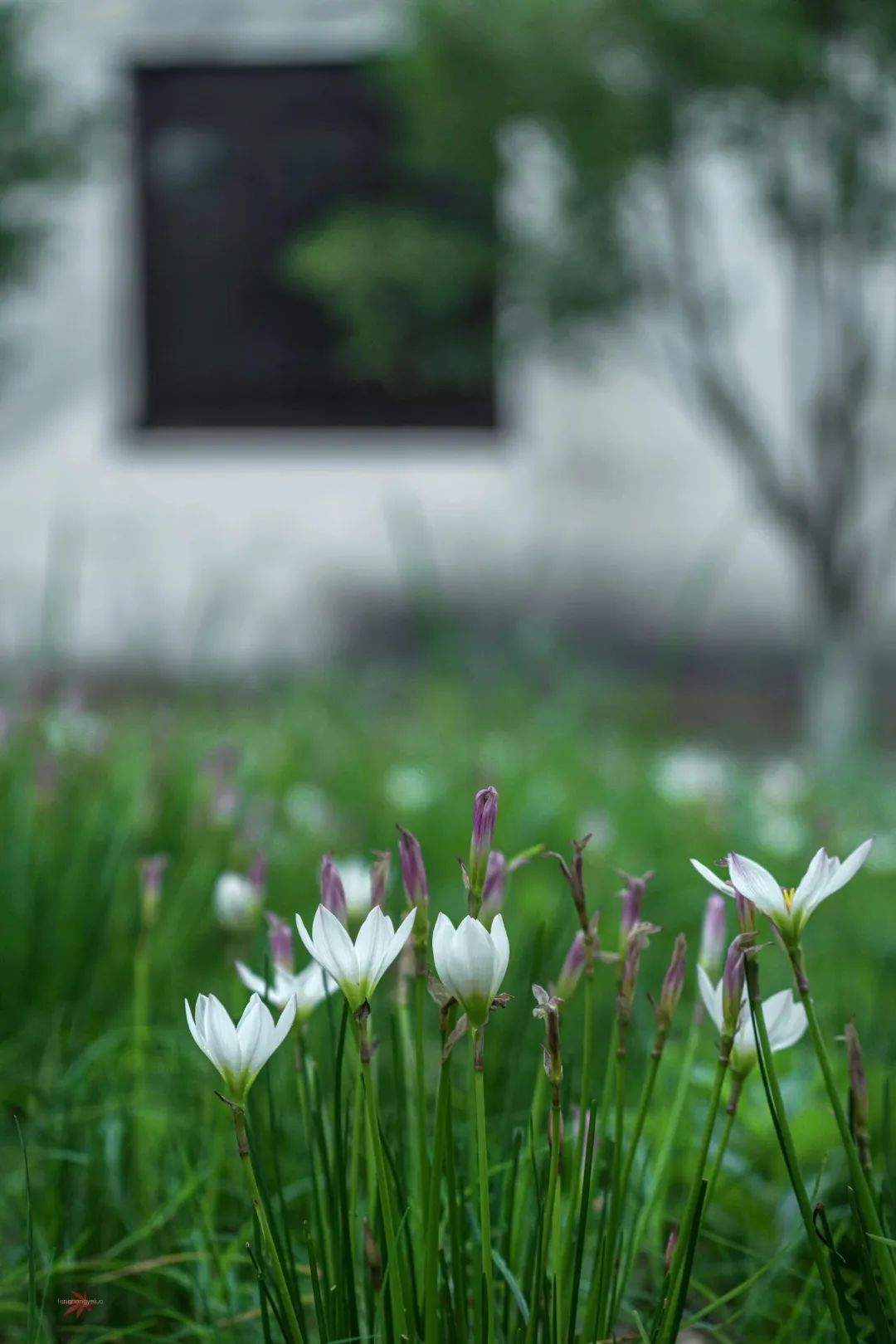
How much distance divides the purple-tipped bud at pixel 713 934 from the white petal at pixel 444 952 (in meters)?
0.23

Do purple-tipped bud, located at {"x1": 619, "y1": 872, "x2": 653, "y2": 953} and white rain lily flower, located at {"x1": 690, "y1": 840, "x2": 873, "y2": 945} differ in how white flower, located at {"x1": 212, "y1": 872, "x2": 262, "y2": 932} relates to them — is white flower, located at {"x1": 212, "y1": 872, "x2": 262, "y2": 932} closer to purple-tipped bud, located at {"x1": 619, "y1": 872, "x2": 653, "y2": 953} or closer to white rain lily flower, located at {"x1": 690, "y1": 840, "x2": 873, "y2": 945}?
purple-tipped bud, located at {"x1": 619, "y1": 872, "x2": 653, "y2": 953}

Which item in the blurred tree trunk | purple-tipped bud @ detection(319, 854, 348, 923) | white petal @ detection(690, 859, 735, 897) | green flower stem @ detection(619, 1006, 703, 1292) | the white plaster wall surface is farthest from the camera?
the white plaster wall surface

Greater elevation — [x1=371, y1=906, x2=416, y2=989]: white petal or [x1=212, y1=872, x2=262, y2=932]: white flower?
[x1=371, y1=906, x2=416, y2=989]: white petal

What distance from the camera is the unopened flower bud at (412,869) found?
30.5 inches

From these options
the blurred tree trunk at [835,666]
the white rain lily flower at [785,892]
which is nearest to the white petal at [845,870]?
the white rain lily flower at [785,892]

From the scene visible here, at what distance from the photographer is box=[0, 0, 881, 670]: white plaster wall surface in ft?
22.4

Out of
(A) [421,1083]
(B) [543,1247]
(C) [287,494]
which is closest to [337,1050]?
(A) [421,1083]

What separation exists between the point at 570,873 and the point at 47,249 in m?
5.99

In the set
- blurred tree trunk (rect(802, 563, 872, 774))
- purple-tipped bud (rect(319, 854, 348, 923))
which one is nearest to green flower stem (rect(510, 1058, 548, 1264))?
purple-tipped bud (rect(319, 854, 348, 923))

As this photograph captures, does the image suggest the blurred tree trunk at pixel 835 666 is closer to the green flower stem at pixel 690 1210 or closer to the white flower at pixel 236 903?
the white flower at pixel 236 903

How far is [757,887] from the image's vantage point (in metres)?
0.74

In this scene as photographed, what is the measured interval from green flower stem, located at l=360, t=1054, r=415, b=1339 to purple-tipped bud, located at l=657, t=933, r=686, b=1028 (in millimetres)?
170

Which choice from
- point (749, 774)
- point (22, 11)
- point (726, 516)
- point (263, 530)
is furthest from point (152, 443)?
point (749, 774)

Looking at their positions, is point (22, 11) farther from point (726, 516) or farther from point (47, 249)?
point (726, 516)
